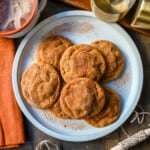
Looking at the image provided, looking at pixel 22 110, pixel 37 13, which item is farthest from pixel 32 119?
pixel 37 13

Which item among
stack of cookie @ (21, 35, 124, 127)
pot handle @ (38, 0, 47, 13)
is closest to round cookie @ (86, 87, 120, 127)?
stack of cookie @ (21, 35, 124, 127)

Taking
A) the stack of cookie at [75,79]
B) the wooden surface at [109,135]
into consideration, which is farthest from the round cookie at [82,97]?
the wooden surface at [109,135]

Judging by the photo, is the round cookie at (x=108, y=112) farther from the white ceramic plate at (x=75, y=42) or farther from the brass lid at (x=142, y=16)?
the brass lid at (x=142, y=16)

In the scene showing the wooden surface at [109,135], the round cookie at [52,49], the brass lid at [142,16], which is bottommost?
the wooden surface at [109,135]

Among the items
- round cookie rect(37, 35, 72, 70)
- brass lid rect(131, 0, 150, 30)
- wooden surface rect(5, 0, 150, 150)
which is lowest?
wooden surface rect(5, 0, 150, 150)

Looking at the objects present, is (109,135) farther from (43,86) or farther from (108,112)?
(43,86)

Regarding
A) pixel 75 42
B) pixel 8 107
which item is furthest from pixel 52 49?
pixel 8 107

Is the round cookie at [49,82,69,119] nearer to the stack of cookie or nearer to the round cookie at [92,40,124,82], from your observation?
the stack of cookie
